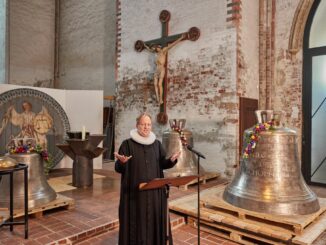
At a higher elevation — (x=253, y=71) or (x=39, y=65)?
(x=39, y=65)

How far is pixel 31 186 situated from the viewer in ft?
14.3

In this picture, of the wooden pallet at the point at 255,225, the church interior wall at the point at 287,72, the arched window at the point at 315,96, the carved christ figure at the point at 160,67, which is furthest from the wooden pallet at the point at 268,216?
the carved christ figure at the point at 160,67

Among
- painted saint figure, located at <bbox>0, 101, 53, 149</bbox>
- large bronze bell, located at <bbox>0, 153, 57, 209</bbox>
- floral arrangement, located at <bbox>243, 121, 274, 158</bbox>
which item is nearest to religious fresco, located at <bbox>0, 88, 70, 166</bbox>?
painted saint figure, located at <bbox>0, 101, 53, 149</bbox>

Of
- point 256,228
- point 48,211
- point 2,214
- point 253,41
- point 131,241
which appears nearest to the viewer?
point 131,241

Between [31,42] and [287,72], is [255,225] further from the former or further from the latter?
[31,42]

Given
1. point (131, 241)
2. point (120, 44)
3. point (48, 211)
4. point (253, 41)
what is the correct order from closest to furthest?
point (131, 241) < point (48, 211) < point (253, 41) < point (120, 44)

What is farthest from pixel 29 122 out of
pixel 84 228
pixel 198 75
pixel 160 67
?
pixel 198 75

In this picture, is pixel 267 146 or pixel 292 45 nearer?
pixel 267 146

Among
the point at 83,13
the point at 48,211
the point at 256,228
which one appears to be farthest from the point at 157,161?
the point at 83,13

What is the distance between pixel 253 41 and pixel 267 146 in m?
3.85

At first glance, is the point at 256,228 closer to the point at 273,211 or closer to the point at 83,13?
the point at 273,211

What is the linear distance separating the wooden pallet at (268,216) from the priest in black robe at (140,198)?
4.55ft

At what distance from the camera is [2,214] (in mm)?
4043

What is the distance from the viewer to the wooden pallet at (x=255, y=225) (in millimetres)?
3461
